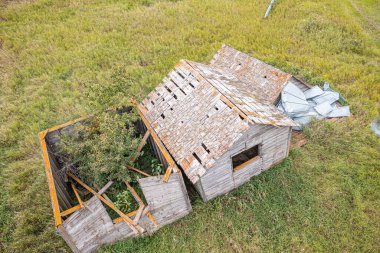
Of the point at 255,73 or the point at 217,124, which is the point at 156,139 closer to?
the point at 217,124

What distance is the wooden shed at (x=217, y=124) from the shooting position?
22.3ft

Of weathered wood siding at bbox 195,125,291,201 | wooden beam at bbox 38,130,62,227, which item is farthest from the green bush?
weathered wood siding at bbox 195,125,291,201

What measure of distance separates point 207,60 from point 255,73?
4.22 meters

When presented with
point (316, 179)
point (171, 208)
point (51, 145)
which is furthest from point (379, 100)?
point (51, 145)

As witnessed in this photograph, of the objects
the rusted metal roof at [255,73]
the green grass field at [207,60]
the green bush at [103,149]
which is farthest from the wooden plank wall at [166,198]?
the rusted metal roof at [255,73]

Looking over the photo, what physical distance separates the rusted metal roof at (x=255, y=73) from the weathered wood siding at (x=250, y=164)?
1.79 metres

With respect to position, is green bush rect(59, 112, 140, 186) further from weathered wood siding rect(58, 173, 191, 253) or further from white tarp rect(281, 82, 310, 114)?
white tarp rect(281, 82, 310, 114)

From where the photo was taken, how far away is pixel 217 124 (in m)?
7.05

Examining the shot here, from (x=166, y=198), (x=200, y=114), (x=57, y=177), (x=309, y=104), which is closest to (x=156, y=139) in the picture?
(x=200, y=114)

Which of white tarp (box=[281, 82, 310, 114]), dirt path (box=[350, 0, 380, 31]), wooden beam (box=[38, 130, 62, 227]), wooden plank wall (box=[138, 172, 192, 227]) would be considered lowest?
dirt path (box=[350, 0, 380, 31])

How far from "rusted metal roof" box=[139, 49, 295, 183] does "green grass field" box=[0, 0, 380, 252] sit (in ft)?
5.18

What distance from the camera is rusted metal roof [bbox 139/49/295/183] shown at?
6.72 m

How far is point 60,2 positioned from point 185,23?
39.3 ft

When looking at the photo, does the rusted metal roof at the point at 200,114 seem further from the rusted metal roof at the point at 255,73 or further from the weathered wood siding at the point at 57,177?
the weathered wood siding at the point at 57,177
